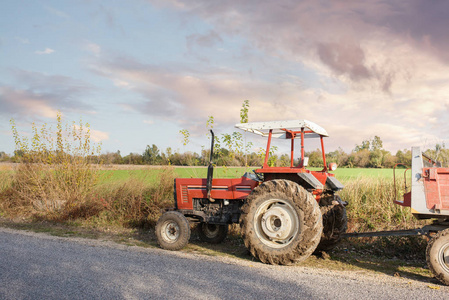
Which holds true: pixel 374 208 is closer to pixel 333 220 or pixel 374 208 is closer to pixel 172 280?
pixel 333 220

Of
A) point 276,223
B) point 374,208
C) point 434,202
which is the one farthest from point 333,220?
point 374,208

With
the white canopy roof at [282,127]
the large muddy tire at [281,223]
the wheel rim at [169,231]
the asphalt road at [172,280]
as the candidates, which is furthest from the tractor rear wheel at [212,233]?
the white canopy roof at [282,127]

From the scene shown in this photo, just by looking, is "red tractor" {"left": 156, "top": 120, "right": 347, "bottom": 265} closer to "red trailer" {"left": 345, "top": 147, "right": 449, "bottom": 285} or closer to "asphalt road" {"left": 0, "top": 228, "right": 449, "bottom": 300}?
"asphalt road" {"left": 0, "top": 228, "right": 449, "bottom": 300}

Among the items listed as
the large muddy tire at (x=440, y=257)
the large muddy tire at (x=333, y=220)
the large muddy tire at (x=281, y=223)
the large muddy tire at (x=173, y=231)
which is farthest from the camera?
the large muddy tire at (x=173, y=231)

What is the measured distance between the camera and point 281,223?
6.01 meters

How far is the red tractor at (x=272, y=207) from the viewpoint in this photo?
5.76 m

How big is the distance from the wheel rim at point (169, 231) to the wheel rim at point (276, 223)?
190 centimetres

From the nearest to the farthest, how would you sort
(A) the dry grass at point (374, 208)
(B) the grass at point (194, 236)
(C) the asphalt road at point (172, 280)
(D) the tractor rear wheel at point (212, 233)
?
(C) the asphalt road at point (172, 280), (B) the grass at point (194, 236), (D) the tractor rear wheel at point (212, 233), (A) the dry grass at point (374, 208)

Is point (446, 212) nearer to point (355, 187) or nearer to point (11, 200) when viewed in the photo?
point (355, 187)

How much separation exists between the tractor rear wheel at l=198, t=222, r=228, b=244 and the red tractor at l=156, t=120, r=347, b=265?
0.02 meters

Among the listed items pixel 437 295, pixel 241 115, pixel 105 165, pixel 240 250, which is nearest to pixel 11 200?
pixel 105 165

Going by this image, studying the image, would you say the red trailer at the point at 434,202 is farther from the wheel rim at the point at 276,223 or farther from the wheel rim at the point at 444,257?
the wheel rim at the point at 276,223

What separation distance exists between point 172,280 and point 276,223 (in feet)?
6.86

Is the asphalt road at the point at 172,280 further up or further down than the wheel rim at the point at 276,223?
further down
